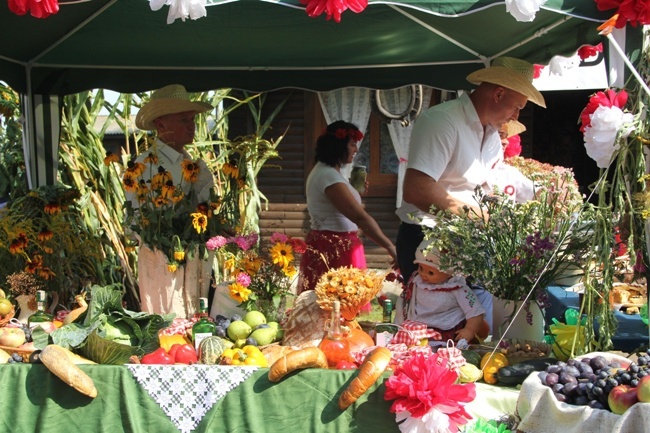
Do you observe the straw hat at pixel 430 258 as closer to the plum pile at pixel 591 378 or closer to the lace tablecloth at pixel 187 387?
the plum pile at pixel 591 378

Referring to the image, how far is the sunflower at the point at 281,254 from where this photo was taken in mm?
3717

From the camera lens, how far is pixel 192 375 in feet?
9.21

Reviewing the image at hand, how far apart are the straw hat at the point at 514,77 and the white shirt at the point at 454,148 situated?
0.54ft

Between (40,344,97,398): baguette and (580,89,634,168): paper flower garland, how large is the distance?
6.48 feet

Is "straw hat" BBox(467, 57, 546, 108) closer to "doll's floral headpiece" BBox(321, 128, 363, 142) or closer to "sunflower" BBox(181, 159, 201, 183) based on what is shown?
"doll's floral headpiece" BBox(321, 128, 363, 142)

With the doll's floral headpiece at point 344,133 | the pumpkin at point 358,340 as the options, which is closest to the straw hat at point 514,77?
the doll's floral headpiece at point 344,133

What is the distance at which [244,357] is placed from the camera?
2906mm

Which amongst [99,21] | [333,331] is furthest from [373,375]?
[99,21]

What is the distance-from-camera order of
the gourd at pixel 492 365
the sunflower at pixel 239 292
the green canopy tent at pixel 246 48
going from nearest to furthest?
the gourd at pixel 492 365 → the sunflower at pixel 239 292 → the green canopy tent at pixel 246 48

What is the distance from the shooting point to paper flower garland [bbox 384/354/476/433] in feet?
8.05

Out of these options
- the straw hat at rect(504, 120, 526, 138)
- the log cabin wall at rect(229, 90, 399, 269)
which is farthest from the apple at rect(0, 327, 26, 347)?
the log cabin wall at rect(229, 90, 399, 269)

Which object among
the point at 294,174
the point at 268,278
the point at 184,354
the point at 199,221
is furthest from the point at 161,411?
the point at 294,174

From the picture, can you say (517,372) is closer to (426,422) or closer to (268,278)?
(426,422)

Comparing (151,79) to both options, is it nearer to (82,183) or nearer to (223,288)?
(82,183)
